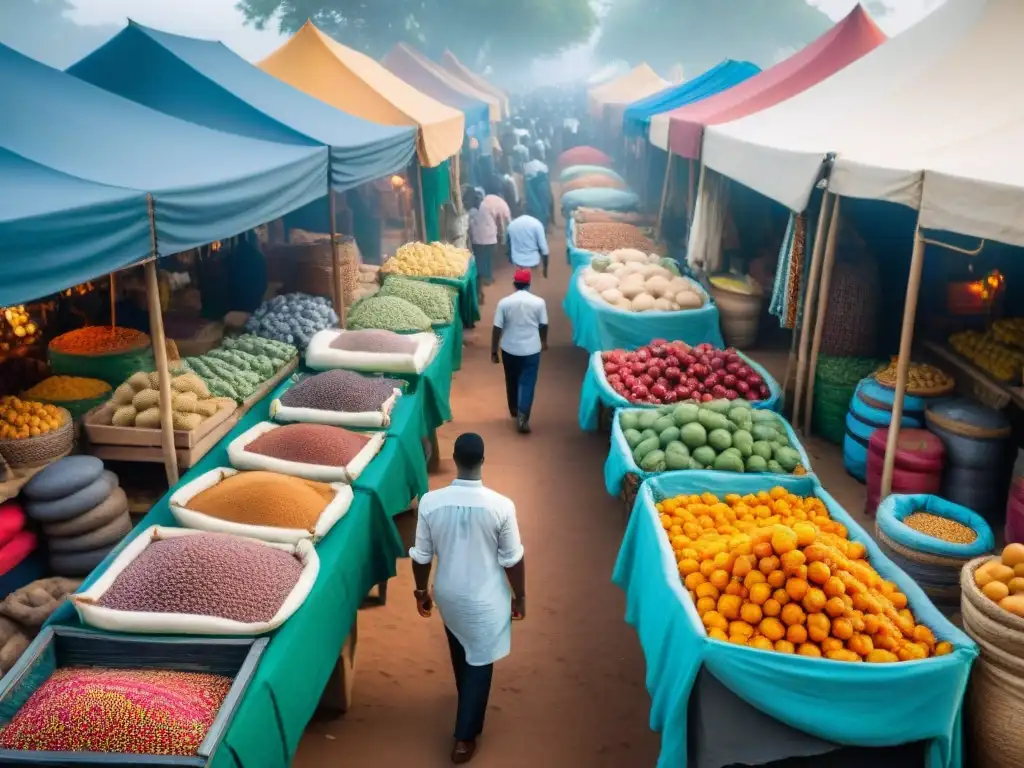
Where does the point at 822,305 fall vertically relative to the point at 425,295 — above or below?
above

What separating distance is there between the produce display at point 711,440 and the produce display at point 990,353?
5.89ft

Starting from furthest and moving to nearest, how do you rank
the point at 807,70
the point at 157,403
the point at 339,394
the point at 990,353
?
the point at 807,70, the point at 990,353, the point at 339,394, the point at 157,403

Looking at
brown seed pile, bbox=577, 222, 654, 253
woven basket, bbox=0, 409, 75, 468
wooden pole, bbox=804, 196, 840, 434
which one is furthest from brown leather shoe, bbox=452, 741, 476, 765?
brown seed pile, bbox=577, 222, 654, 253

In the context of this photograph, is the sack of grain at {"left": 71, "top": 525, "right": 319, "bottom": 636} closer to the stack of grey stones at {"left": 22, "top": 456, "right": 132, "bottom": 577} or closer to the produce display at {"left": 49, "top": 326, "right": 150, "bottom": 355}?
the stack of grey stones at {"left": 22, "top": 456, "right": 132, "bottom": 577}

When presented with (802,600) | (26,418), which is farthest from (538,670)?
(26,418)

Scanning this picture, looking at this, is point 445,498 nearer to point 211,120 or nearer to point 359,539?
point 359,539

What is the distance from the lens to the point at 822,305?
671cm

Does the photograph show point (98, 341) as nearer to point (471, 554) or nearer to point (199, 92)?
point (199, 92)

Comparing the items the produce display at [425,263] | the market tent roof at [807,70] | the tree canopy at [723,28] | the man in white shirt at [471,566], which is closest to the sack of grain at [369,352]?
the man in white shirt at [471,566]

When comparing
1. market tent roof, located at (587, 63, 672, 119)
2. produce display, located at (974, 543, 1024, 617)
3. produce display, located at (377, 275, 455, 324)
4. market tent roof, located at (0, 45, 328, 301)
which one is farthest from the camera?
market tent roof, located at (587, 63, 672, 119)

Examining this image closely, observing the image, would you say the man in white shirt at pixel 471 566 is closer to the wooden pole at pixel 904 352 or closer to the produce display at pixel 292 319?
the wooden pole at pixel 904 352

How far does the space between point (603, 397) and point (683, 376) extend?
26.2 inches

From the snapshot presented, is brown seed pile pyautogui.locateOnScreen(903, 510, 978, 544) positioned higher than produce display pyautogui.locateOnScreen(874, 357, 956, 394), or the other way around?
produce display pyautogui.locateOnScreen(874, 357, 956, 394)

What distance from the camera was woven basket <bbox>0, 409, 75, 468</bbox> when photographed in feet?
13.9
